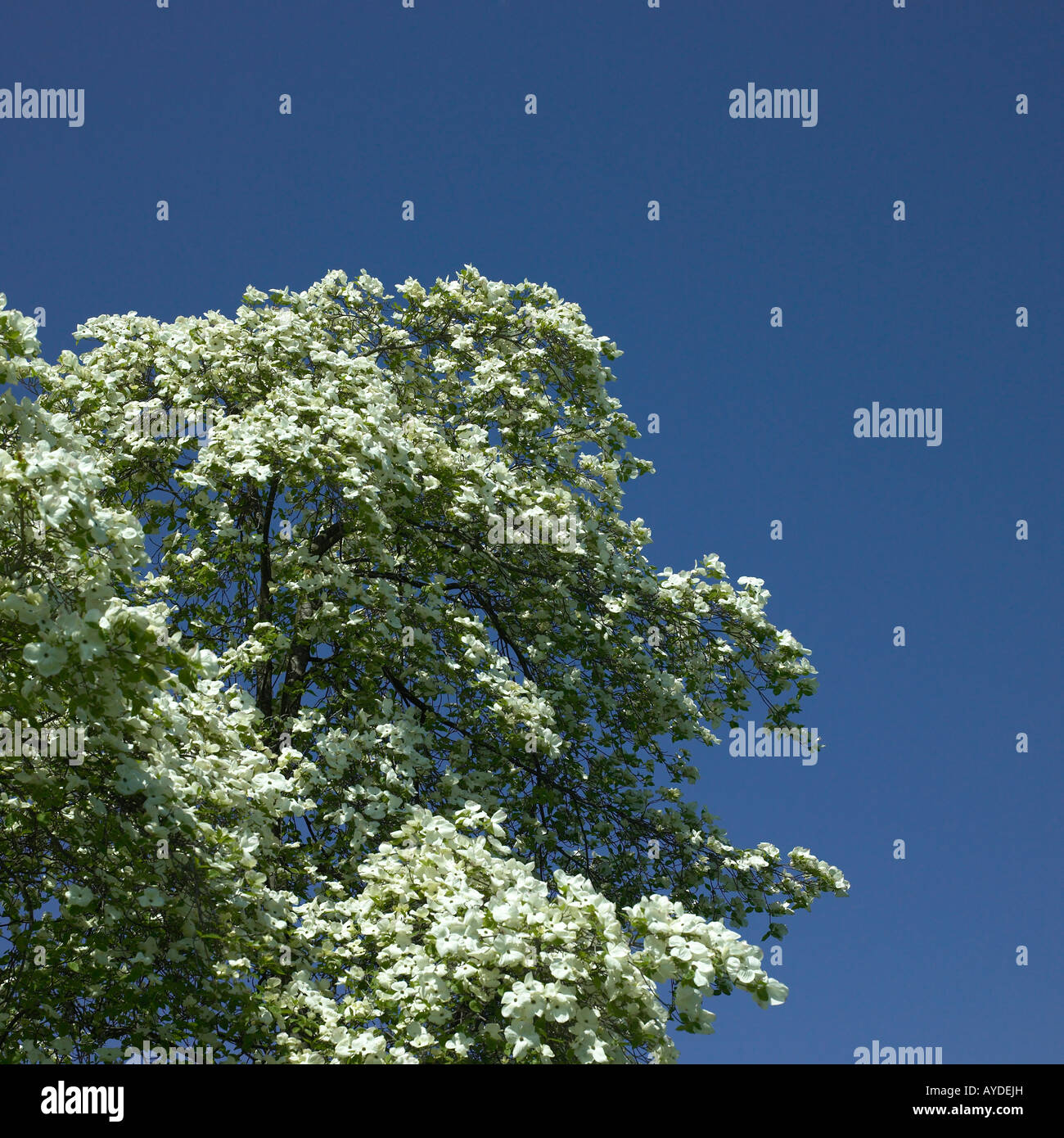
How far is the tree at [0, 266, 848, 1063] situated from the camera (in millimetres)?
6699

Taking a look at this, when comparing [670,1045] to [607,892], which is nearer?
[670,1045]

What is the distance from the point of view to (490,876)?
301 inches

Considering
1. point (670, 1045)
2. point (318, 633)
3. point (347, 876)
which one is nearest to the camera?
point (670, 1045)

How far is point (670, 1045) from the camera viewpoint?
6891 mm

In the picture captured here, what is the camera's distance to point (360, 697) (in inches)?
425

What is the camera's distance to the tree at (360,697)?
670cm

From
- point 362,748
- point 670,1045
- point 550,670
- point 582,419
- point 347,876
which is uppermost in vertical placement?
point 582,419

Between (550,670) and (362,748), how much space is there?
2625 millimetres

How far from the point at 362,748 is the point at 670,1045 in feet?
13.7

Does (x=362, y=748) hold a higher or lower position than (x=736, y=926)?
higher
